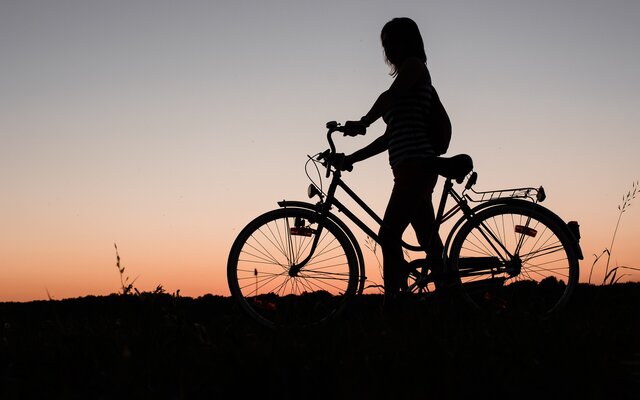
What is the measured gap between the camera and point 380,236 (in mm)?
5262

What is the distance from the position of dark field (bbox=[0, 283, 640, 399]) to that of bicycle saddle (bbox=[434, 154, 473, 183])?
107 cm

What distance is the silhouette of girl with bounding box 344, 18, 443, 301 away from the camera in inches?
195

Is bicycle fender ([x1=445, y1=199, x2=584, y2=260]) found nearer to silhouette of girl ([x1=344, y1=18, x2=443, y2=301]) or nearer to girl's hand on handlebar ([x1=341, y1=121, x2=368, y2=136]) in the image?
silhouette of girl ([x1=344, y1=18, x2=443, y2=301])

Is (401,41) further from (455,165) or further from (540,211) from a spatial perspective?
(540,211)

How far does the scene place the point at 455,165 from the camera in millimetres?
4879

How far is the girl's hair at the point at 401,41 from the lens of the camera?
502 cm

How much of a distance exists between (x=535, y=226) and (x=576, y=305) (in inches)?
45.1

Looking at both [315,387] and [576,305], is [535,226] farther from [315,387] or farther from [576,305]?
[315,387]

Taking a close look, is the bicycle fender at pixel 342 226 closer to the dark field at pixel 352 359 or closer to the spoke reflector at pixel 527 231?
the dark field at pixel 352 359

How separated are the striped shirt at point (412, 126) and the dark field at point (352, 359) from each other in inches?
49.4

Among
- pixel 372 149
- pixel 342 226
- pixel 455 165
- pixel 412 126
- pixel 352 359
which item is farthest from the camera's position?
pixel 372 149

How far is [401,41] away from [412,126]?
690mm

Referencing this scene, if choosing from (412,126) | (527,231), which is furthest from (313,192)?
(527,231)

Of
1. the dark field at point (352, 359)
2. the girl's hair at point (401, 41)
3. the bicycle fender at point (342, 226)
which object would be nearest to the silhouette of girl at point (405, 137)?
the girl's hair at point (401, 41)
